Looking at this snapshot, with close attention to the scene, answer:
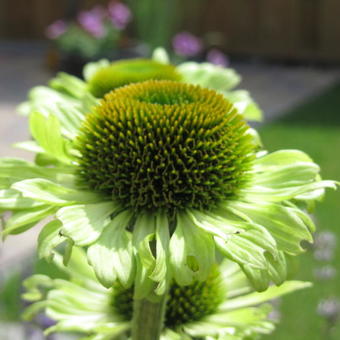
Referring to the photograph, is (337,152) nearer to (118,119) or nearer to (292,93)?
(292,93)

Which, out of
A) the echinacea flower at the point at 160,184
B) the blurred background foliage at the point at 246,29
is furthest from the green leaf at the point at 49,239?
the blurred background foliage at the point at 246,29

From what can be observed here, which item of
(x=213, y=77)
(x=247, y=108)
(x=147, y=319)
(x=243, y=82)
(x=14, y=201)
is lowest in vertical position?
(x=147, y=319)

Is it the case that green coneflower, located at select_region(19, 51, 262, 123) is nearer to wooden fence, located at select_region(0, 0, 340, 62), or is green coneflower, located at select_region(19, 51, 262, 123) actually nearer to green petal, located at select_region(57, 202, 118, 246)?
green petal, located at select_region(57, 202, 118, 246)

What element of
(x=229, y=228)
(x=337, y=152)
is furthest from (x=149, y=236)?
(x=337, y=152)

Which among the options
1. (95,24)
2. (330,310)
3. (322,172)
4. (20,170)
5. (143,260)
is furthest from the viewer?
(95,24)

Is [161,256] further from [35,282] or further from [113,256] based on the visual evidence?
[35,282]

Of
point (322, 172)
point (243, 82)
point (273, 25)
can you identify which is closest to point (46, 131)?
point (322, 172)
